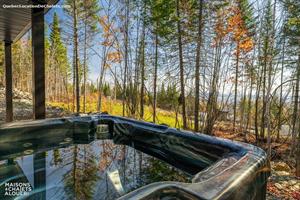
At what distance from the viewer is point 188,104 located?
6.91 m

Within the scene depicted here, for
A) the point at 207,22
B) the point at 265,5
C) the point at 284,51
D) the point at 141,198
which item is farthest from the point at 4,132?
the point at 284,51

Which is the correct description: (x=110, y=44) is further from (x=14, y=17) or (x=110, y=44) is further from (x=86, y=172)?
(x=86, y=172)

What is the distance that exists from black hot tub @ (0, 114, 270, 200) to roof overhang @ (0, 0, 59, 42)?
1528mm

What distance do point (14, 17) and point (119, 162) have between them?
2.70 metres

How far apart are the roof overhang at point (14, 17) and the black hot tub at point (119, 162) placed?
1528 mm

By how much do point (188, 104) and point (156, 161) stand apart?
15.3ft

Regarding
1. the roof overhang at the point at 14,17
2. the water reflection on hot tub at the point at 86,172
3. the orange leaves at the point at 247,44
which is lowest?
the water reflection on hot tub at the point at 86,172

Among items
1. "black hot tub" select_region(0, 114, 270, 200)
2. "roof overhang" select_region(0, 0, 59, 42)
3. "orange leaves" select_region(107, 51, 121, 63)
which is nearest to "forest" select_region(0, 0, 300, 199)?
"orange leaves" select_region(107, 51, 121, 63)

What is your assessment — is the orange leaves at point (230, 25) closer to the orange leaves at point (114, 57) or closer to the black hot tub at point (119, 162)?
the orange leaves at point (114, 57)

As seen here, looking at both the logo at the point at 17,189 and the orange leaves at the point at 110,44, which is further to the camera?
the orange leaves at the point at 110,44

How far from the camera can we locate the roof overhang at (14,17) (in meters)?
2.41

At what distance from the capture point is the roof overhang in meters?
2.41

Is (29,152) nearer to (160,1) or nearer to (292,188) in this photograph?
(292,188)

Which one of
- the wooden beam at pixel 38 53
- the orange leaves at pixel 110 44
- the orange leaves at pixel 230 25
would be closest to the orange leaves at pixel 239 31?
the orange leaves at pixel 230 25
